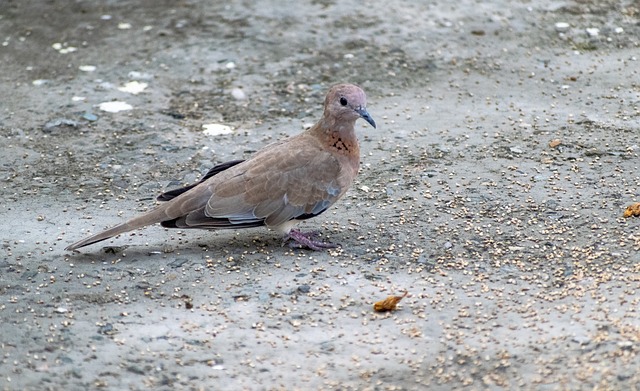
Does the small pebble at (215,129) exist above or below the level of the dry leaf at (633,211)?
below

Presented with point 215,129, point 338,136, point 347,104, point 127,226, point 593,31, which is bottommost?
point 215,129

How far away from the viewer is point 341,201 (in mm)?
5031

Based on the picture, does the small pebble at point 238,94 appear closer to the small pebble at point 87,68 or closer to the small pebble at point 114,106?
the small pebble at point 114,106

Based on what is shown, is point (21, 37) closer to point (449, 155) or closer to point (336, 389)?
point (449, 155)

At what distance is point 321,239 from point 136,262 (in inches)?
33.0

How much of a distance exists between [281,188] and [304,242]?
263 millimetres

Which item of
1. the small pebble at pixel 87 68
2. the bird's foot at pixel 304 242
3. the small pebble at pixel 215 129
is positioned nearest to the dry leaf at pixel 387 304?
the bird's foot at pixel 304 242

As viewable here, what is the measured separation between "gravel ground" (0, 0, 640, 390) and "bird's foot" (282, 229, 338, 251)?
0.14 ft

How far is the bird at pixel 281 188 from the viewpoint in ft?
14.3

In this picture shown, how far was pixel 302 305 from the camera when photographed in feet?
13.1

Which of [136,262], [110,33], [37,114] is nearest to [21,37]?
[110,33]

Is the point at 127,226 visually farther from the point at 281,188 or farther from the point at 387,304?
the point at 387,304

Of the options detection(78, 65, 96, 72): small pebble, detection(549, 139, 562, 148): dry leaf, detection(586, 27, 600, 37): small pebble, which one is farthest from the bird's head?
detection(586, 27, 600, 37): small pebble

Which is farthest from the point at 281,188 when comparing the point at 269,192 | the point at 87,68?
the point at 87,68
